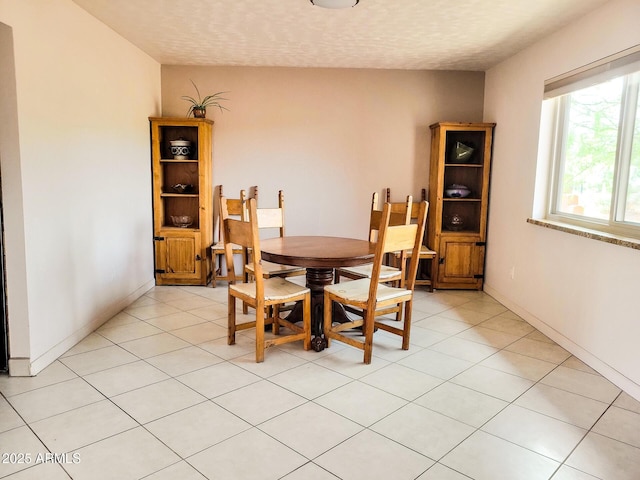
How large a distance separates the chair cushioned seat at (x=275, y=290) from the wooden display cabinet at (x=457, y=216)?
2155 mm

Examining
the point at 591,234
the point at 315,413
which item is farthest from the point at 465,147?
the point at 315,413

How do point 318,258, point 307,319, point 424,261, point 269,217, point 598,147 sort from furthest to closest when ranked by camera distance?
→ point 424,261 < point 269,217 < point 598,147 < point 307,319 < point 318,258

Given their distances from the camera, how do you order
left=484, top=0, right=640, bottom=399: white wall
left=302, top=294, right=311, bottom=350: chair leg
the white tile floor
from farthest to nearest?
1. left=302, top=294, right=311, bottom=350: chair leg
2. left=484, top=0, right=640, bottom=399: white wall
3. the white tile floor

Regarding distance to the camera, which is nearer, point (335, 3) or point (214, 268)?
point (335, 3)

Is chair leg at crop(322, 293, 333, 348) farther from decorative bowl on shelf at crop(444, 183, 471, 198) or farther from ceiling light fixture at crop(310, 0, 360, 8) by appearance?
decorative bowl on shelf at crop(444, 183, 471, 198)

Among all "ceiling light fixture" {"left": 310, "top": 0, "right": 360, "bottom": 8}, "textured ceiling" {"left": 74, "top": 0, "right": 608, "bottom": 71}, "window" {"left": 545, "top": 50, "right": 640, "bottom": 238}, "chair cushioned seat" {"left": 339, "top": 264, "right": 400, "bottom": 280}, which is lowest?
"chair cushioned seat" {"left": 339, "top": 264, "right": 400, "bottom": 280}

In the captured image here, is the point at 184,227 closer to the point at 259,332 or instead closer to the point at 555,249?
the point at 259,332

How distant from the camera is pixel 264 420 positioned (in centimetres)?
225

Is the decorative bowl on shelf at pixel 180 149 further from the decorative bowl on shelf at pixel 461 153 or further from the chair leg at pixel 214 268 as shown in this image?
the decorative bowl on shelf at pixel 461 153

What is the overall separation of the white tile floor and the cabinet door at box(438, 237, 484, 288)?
1.42m

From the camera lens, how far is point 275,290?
3088 mm

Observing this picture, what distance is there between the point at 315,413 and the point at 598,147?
264 centimetres

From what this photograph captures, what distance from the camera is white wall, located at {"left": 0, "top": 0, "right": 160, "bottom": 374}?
2619 mm

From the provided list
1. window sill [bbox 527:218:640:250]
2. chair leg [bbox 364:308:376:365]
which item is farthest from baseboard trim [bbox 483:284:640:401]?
chair leg [bbox 364:308:376:365]
